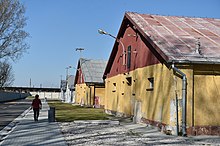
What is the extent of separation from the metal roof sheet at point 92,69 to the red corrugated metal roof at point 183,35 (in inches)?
924

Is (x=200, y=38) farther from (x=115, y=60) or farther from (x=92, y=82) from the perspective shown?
(x=92, y=82)

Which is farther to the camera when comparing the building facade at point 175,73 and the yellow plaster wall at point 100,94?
the yellow plaster wall at point 100,94

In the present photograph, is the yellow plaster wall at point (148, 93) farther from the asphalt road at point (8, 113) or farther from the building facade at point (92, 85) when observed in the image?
the building facade at point (92, 85)

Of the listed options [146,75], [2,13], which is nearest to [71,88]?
[2,13]

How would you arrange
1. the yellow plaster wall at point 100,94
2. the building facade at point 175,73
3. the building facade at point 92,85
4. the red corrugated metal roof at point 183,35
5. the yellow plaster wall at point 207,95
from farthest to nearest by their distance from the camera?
the building facade at point 92,85 < the yellow plaster wall at point 100,94 < the red corrugated metal roof at point 183,35 < the yellow plaster wall at point 207,95 < the building facade at point 175,73

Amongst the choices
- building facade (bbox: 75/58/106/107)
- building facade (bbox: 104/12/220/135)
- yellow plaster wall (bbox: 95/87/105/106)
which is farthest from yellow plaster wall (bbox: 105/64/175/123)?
building facade (bbox: 75/58/106/107)

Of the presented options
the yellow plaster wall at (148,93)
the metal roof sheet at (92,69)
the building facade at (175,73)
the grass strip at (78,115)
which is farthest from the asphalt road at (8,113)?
the metal roof sheet at (92,69)

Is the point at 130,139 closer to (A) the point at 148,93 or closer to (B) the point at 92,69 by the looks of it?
(A) the point at 148,93

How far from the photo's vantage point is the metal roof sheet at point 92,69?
144 ft

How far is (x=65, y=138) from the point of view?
12727 millimetres

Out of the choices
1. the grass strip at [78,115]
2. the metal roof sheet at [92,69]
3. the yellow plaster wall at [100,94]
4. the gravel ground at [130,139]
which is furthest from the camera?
the metal roof sheet at [92,69]

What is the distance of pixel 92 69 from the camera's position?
47.5 metres

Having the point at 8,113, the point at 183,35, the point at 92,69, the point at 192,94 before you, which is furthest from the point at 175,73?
the point at 92,69

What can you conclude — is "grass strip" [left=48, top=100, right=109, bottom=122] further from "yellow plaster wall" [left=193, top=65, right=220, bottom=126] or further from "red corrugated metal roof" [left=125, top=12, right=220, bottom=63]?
"yellow plaster wall" [left=193, top=65, right=220, bottom=126]
